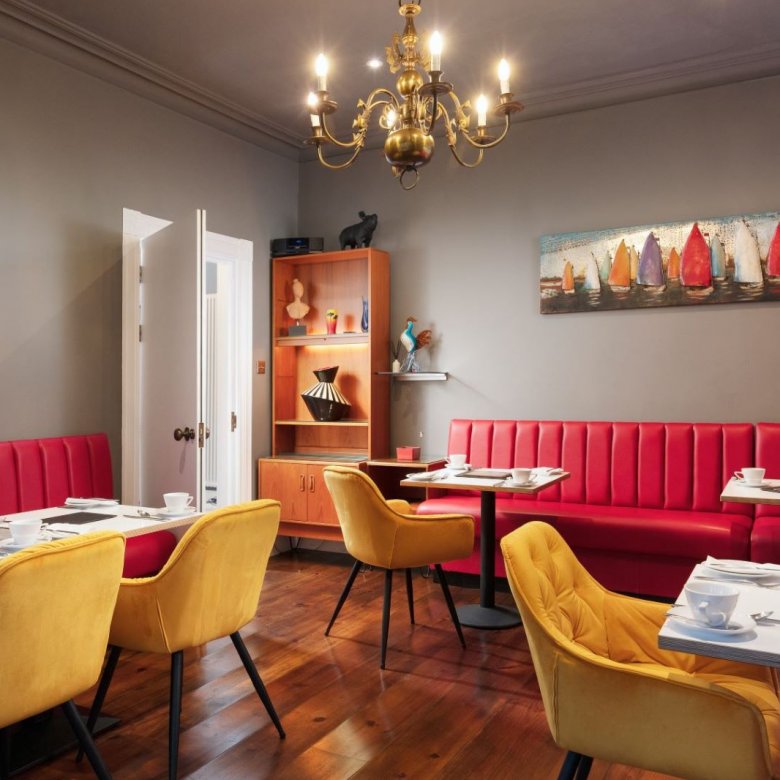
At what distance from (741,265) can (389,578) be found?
2894 mm

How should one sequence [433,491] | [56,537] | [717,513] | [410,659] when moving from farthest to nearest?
[433,491] < [717,513] < [410,659] < [56,537]

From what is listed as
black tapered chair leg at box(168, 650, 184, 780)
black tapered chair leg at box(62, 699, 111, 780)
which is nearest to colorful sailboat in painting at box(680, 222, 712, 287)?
black tapered chair leg at box(168, 650, 184, 780)

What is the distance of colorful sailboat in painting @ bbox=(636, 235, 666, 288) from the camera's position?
485 centimetres

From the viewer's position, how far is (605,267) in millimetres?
5020

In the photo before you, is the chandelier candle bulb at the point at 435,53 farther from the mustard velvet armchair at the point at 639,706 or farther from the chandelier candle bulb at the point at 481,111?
the mustard velvet armchair at the point at 639,706

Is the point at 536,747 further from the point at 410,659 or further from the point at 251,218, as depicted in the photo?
the point at 251,218

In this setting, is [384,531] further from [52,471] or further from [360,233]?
[360,233]

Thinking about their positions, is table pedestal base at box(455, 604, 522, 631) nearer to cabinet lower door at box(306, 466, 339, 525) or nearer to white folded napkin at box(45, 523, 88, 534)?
cabinet lower door at box(306, 466, 339, 525)

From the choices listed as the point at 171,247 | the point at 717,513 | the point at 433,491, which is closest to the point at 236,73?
the point at 171,247

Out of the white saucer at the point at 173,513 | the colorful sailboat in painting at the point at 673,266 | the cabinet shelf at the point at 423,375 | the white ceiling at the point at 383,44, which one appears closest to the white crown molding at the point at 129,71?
the white ceiling at the point at 383,44

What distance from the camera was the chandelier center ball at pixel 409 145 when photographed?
A: 286cm

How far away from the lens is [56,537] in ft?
8.59

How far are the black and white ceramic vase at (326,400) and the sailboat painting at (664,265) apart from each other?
1.63 meters

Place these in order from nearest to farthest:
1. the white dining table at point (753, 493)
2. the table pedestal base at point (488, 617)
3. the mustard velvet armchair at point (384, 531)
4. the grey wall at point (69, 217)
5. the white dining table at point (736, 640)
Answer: the white dining table at point (736, 640)
the white dining table at point (753, 493)
the mustard velvet armchair at point (384, 531)
the table pedestal base at point (488, 617)
the grey wall at point (69, 217)
